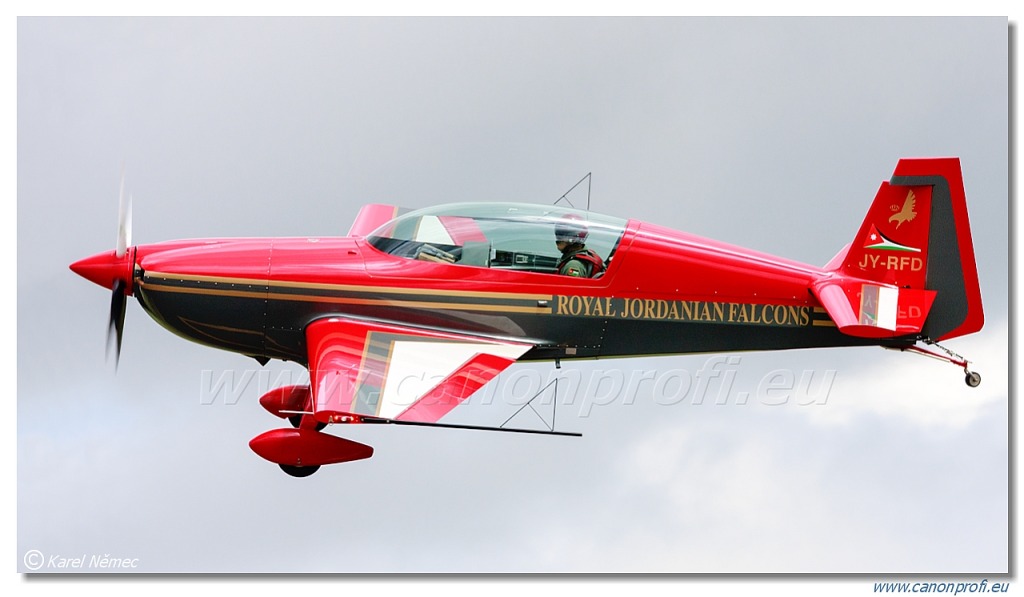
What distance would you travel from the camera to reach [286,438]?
1429cm

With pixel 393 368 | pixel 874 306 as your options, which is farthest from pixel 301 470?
pixel 874 306

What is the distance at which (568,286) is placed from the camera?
14.7 metres

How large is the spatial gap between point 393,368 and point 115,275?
3.08 m

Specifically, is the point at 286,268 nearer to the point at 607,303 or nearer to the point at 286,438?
the point at 286,438

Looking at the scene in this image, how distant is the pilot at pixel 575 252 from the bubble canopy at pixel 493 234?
0.02m

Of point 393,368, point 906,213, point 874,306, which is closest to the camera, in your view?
point 393,368

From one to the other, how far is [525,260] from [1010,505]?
17.6ft

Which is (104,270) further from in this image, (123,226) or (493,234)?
(493,234)

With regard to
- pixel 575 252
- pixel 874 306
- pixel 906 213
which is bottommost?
pixel 874 306

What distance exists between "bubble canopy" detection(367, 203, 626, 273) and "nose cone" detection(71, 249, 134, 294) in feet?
7.88

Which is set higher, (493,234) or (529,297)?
(493,234)

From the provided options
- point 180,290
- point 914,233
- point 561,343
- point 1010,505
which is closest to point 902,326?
point 914,233

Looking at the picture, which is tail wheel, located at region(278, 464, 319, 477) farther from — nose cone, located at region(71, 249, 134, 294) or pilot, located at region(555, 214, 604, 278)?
pilot, located at region(555, 214, 604, 278)

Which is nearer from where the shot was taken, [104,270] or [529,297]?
[529,297]
